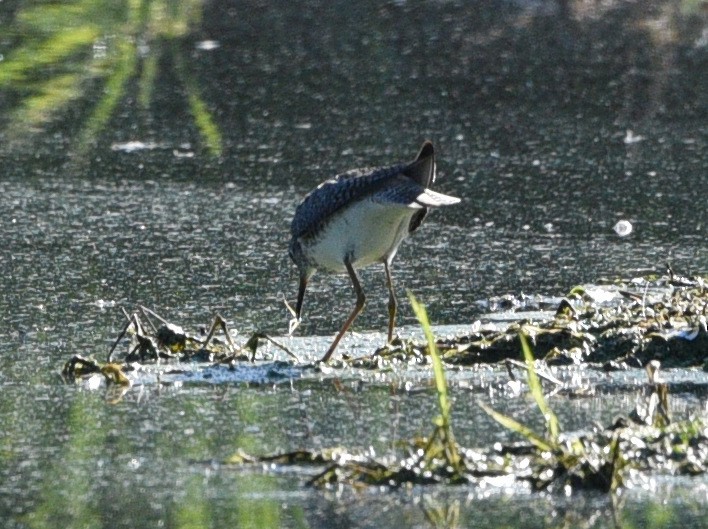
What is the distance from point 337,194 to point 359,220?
0.13 metres

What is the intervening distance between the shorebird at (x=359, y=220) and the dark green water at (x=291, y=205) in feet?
0.66

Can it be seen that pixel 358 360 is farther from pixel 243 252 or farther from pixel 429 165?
pixel 243 252

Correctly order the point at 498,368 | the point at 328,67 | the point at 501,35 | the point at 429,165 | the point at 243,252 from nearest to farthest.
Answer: the point at 498,368
the point at 429,165
the point at 243,252
the point at 328,67
the point at 501,35

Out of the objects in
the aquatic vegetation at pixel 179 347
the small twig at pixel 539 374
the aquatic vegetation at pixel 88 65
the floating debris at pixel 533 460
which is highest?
the floating debris at pixel 533 460

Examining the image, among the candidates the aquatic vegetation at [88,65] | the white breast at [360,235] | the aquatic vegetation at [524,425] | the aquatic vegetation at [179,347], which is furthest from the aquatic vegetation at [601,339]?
the aquatic vegetation at [88,65]

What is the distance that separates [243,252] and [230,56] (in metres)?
4.48

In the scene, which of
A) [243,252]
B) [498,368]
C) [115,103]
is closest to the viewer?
[498,368]

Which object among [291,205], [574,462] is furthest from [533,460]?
[291,205]

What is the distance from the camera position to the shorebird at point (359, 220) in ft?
20.1

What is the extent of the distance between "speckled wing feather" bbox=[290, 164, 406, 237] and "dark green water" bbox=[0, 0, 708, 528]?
14.0 inches

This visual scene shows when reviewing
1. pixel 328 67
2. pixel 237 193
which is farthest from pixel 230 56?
pixel 237 193

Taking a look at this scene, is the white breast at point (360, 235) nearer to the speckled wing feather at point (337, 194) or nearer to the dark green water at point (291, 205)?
the speckled wing feather at point (337, 194)

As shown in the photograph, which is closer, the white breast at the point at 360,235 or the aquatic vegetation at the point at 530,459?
the aquatic vegetation at the point at 530,459

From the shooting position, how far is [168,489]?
4.16 meters
